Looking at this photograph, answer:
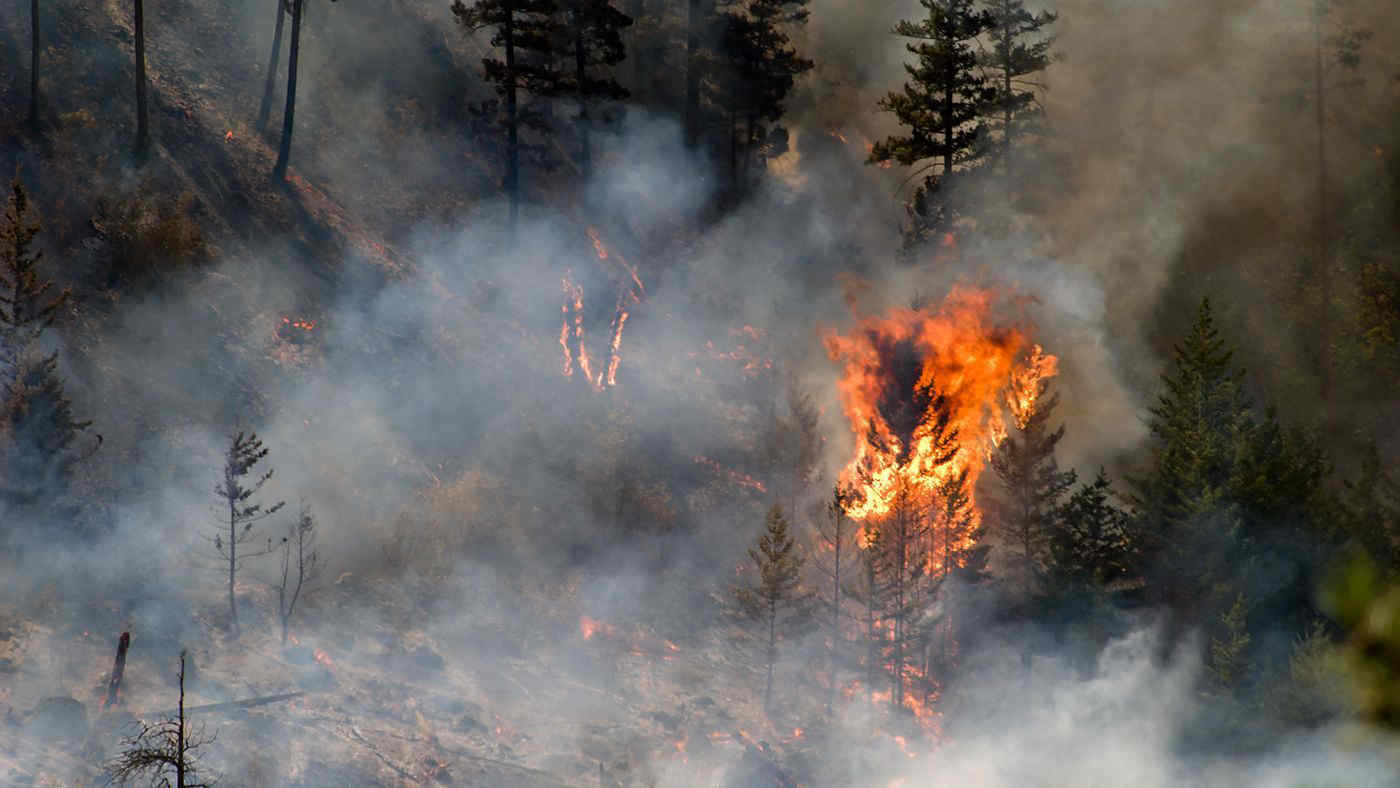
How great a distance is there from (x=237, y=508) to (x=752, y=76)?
30472 mm

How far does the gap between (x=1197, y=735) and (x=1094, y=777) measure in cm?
298

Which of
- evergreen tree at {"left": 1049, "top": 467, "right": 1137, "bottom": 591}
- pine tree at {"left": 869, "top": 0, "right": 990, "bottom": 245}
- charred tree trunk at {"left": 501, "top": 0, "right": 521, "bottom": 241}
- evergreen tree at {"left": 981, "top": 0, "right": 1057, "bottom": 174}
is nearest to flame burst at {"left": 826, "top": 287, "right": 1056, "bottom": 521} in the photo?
evergreen tree at {"left": 1049, "top": 467, "right": 1137, "bottom": 591}

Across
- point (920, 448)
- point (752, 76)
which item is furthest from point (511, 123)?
point (920, 448)

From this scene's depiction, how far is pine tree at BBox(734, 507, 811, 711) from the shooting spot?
36312mm

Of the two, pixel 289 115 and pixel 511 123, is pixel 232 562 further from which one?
pixel 511 123

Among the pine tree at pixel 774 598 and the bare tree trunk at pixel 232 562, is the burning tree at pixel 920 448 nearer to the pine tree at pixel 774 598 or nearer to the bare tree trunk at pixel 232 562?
the pine tree at pixel 774 598

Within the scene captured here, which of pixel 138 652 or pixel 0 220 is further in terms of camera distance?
pixel 0 220

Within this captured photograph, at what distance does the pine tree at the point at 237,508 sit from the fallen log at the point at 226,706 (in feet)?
8.90

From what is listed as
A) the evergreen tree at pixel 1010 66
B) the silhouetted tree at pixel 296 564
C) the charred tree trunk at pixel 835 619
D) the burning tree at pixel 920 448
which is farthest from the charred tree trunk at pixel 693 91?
the silhouetted tree at pixel 296 564

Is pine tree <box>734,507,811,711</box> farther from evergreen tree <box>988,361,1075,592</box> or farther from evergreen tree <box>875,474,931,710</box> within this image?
evergreen tree <box>988,361,1075,592</box>

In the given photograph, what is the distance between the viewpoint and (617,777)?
3186 cm

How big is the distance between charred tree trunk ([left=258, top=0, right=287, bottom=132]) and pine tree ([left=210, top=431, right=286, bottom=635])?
15.3 meters

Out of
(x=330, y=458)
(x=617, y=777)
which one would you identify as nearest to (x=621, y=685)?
(x=617, y=777)

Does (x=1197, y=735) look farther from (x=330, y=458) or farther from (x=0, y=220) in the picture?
(x=0, y=220)
